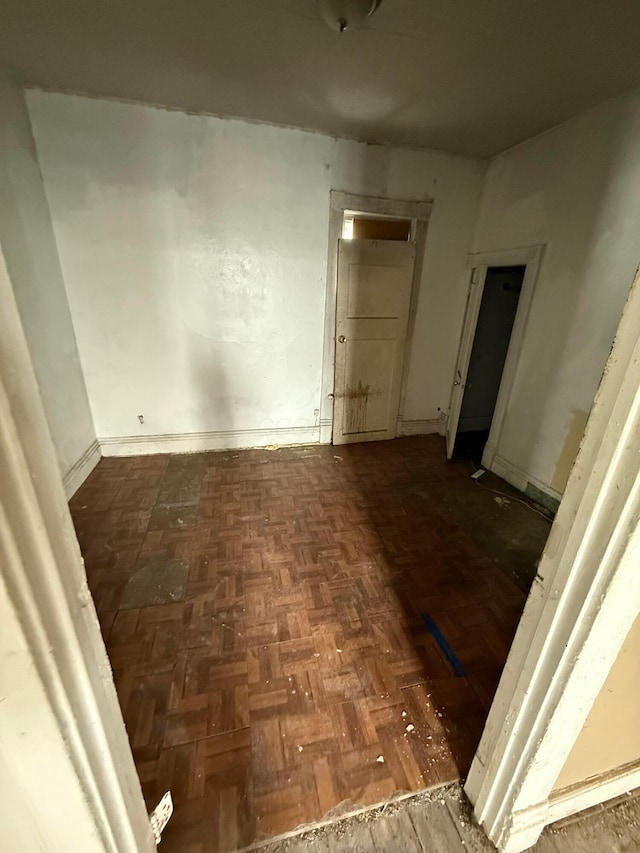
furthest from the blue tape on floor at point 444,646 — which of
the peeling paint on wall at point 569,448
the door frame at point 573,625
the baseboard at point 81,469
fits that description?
the baseboard at point 81,469

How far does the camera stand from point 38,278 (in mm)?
2426

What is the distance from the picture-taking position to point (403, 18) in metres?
1.62

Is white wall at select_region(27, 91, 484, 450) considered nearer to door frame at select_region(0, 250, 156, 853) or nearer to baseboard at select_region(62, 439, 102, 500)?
baseboard at select_region(62, 439, 102, 500)

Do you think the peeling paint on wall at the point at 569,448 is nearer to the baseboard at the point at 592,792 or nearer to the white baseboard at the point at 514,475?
the white baseboard at the point at 514,475

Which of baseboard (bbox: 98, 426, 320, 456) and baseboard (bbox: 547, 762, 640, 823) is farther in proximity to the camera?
baseboard (bbox: 98, 426, 320, 456)

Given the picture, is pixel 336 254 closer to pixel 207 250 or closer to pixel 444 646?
pixel 207 250

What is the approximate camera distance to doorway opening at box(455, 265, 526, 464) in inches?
148

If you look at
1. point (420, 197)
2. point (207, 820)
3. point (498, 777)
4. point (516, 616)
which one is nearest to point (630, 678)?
point (498, 777)

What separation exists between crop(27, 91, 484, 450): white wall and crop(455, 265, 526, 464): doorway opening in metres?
0.42

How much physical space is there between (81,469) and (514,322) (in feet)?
12.6

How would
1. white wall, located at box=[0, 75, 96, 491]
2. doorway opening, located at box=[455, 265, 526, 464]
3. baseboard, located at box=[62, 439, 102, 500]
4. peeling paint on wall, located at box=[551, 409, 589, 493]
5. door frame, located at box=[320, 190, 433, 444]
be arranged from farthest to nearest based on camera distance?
doorway opening, located at box=[455, 265, 526, 464]
door frame, located at box=[320, 190, 433, 444]
baseboard, located at box=[62, 439, 102, 500]
peeling paint on wall, located at box=[551, 409, 589, 493]
white wall, located at box=[0, 75, 96, 491]

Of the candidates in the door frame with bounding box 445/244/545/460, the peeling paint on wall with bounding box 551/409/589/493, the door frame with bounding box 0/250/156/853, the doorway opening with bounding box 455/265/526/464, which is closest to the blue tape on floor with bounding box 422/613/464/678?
the door frame with bounding box 0/250/156/853

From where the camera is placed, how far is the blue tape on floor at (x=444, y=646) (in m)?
1.58

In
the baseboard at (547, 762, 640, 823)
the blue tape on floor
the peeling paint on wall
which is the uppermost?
the peeling paint on wall
